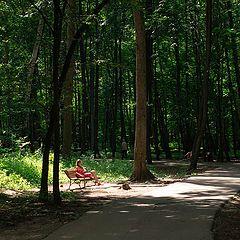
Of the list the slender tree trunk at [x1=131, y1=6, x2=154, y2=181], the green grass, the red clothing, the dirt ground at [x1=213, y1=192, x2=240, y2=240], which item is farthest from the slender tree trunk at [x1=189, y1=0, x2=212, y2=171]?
the dirt ground at [x1=213, y1=192, x2=240, y2=240]

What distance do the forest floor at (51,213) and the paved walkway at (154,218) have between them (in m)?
0.24

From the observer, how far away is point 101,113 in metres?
56.8

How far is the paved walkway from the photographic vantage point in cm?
703

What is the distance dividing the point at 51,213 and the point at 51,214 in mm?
111

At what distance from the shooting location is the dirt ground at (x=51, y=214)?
24.6ft

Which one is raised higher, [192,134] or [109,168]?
[192,134]

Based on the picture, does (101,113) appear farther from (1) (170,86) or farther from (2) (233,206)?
(2) (233,206)

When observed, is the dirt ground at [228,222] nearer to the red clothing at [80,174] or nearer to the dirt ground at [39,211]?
the dirt ground at [39,211]

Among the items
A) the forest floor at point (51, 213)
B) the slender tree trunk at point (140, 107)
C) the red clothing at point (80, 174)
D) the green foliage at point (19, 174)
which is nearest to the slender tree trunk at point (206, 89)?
the slender tree trunk at point (140, 107)

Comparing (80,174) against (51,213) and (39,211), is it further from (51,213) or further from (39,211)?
(51,213)

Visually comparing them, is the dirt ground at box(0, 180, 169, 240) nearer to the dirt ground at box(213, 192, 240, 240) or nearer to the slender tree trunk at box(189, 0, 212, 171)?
the dirt ground at box(213, 192, 240, 240)

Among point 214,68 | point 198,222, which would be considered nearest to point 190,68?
point 214,68

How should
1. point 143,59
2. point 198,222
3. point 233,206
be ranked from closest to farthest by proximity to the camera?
point 198,222, point 233,206, point 143,59

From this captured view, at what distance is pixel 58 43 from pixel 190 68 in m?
29.6
